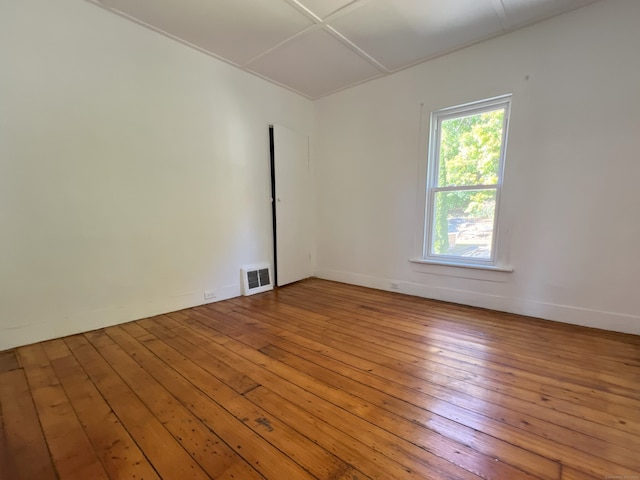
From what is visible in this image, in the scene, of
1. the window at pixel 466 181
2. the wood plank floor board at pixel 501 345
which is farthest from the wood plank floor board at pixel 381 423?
the window at pixel 466 181

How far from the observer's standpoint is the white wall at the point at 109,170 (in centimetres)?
203

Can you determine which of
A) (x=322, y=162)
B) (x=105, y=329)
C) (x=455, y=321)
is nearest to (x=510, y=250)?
(x=455, y=321)

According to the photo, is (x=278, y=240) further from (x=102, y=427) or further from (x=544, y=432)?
(x=544, y=432)

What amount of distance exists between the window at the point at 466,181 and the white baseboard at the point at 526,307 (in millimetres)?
376

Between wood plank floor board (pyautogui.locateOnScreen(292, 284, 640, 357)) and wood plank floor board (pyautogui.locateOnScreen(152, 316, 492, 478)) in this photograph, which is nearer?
wood plank floor board (pyautogui.locateOnScreen(152, 316, 492, 478))

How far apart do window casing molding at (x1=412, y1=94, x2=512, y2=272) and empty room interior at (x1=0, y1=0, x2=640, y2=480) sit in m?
0.03

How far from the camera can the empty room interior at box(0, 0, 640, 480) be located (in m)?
1.28

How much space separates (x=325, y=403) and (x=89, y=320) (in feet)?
7.40

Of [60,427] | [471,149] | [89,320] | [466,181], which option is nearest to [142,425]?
[60,427]

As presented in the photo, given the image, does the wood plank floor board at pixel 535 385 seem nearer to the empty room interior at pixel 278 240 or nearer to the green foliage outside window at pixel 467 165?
the empty room interior at pixel 278 240

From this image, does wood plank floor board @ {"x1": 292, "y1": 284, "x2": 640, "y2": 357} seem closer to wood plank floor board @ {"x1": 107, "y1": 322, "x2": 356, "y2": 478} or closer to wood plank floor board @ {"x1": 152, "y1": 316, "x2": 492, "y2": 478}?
wood plank floor board @ {"x1": 152, "y1": 316, "x2": 492, "y2": 478}

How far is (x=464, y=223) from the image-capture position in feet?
10.0

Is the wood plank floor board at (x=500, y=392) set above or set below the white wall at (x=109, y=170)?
below

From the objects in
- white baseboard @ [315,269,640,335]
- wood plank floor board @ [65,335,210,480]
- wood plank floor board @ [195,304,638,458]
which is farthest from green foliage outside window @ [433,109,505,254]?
wood plank floor board @ [65,335,210,480]
